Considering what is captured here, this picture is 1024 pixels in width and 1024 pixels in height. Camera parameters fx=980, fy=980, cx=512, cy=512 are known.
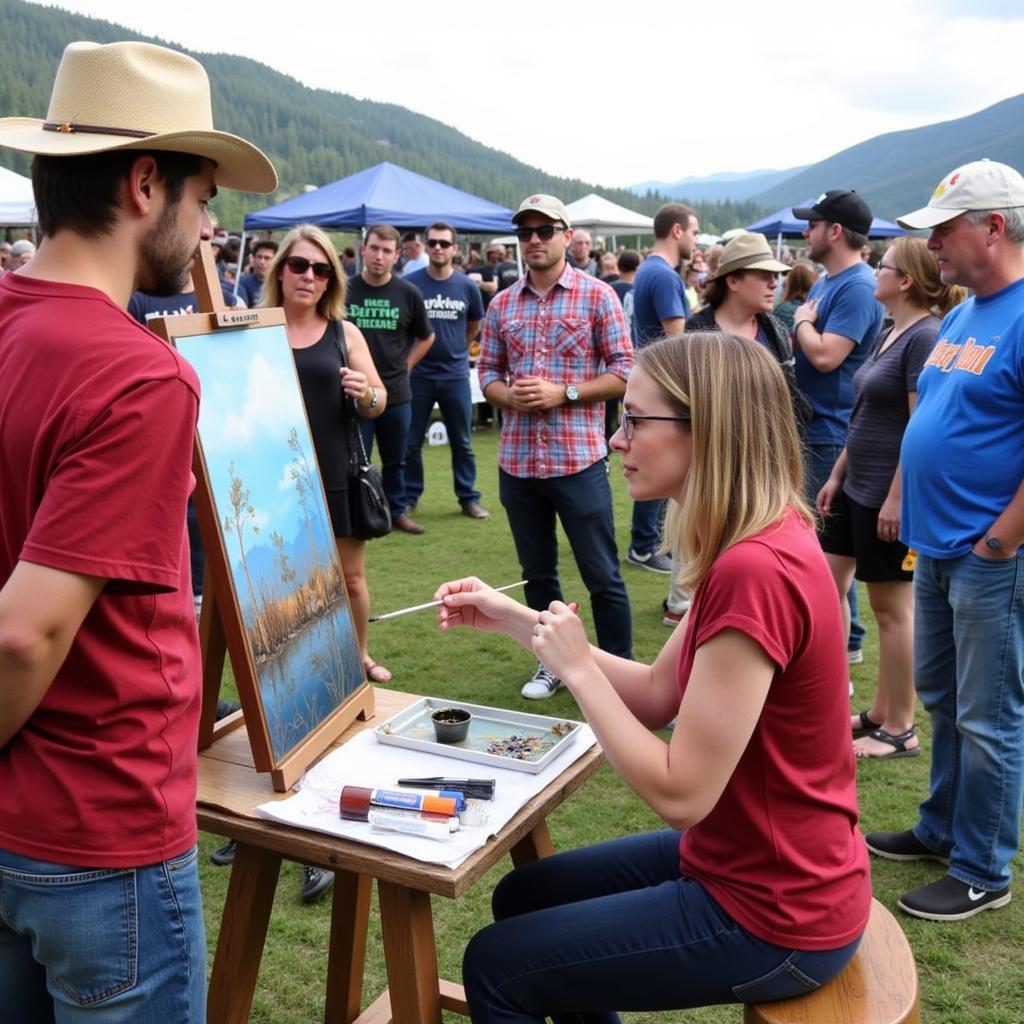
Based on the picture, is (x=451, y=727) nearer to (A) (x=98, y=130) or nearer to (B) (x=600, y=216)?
(A) (x=98, y=130)

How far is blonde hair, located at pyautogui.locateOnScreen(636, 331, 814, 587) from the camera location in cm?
169

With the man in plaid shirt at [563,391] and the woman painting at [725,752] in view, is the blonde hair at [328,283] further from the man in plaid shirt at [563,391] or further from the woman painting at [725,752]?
the woman painting at [725,752]

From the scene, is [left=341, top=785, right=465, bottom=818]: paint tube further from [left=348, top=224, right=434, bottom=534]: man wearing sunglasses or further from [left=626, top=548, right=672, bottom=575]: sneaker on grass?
[left=348, top=224, right=434, bottom=534]: man wearing sunglasses

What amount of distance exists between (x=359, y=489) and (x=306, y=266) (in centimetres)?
86

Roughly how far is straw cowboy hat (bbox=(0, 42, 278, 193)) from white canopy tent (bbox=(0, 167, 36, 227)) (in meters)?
9.82

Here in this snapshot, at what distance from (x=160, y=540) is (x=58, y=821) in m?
0.40

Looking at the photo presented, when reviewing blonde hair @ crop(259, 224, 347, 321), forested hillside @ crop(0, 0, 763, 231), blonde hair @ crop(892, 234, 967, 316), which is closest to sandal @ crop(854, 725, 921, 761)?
blonde hair @ crop(892, 234, 967, 316)

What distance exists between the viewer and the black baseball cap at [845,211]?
4.11 meters

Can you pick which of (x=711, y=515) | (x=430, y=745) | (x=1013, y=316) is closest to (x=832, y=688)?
(x=711, y=515)

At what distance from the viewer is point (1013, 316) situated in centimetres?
259

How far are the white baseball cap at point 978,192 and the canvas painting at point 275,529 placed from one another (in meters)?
1.80

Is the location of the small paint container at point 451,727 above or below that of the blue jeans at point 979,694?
above

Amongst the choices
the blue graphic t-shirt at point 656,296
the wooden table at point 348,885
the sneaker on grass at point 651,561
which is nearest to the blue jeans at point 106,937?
the wooden table at point 348,885

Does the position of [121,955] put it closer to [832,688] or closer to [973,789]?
[832,688]
